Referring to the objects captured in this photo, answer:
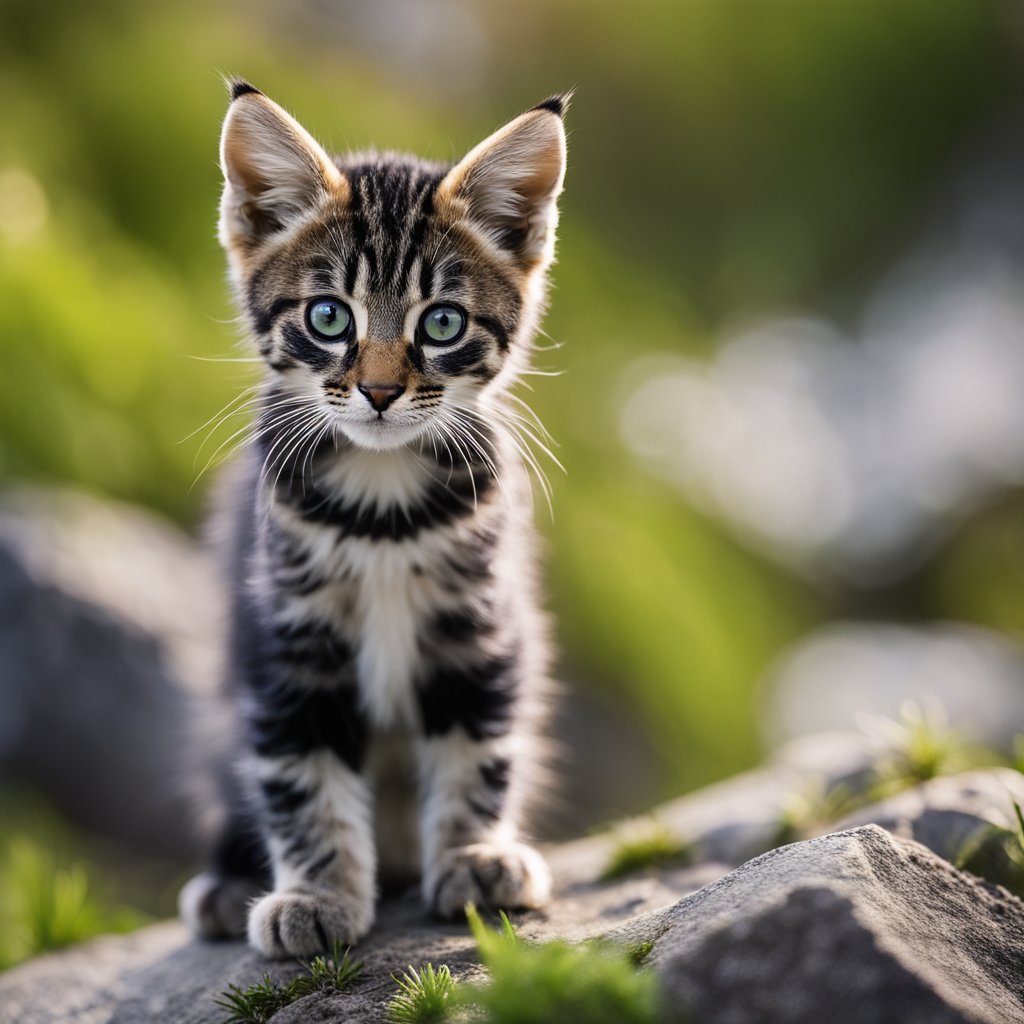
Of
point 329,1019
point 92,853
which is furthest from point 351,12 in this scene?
point 329,1019

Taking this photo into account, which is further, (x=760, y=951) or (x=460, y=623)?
(x=460, y=623)

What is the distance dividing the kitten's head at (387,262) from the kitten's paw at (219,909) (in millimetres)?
1056

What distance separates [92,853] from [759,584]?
11.9 ft

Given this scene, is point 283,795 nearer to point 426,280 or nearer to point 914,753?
point 426,280

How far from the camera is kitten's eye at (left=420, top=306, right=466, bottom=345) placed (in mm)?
2162

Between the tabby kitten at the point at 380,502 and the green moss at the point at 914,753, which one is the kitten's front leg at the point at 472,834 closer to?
the tabby kitten at the point at 380,502

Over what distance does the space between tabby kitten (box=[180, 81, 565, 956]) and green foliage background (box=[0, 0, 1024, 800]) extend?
2.85ft

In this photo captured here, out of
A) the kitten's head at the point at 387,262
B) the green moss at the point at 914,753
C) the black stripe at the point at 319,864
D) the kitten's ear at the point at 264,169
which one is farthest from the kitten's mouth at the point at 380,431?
the green moss at the point at 914,753

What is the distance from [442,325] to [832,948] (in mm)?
1294

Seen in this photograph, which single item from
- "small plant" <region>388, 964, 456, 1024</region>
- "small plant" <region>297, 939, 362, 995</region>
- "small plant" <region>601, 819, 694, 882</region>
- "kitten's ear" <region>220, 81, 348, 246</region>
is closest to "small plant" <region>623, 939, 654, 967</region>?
"small plant" <region>388, 964, 456, 1024</region>

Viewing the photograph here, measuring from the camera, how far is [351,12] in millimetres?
7164

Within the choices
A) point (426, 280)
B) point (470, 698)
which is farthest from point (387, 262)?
point (470, 698)

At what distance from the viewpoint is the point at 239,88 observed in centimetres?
221

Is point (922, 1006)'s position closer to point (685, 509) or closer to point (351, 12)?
point (685, 509)
